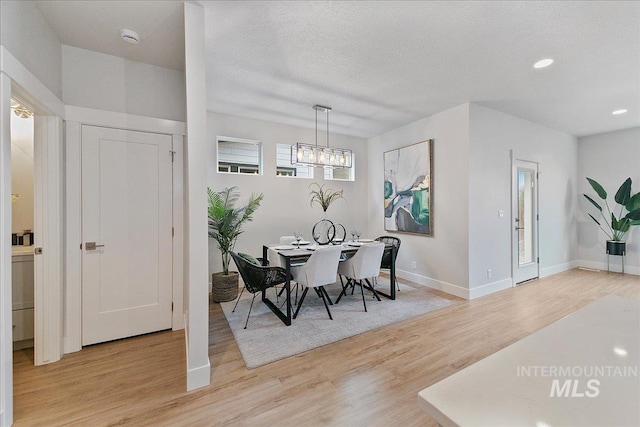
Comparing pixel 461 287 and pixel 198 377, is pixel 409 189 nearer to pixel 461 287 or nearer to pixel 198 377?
pixel 461 287

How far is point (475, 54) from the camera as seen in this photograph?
270 centimetres

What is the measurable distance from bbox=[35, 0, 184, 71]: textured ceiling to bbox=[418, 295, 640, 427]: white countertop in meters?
2.86

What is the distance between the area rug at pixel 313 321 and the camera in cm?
259

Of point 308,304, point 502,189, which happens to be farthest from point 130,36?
point 502,189

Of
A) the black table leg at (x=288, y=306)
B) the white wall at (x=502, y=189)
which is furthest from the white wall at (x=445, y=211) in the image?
the black table leg at (x=288, y=306)

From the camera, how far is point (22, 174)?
2930 millimetres

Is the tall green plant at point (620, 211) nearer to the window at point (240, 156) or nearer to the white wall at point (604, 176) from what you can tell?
the white wall at point (604, 176)

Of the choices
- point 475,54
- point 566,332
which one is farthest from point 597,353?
point 475,54

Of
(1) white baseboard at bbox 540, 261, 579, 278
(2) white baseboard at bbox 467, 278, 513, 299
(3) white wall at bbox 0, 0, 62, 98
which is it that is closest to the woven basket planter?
(3) white wall at bbox 0, 0, 62, 98

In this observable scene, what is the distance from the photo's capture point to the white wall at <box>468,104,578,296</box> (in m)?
4.01

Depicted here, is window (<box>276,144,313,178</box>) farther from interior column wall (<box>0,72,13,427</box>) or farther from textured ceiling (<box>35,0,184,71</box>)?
interior column wall (<box>0,72,13,427</box>)

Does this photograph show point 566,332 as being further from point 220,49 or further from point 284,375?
point 220,49

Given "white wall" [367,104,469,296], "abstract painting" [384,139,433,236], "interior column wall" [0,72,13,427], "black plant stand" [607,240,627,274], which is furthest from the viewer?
"black plant stand" [607,240,627,274]

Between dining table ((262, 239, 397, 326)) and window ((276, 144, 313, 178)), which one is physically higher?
window ((276, 144, 313, 178))
